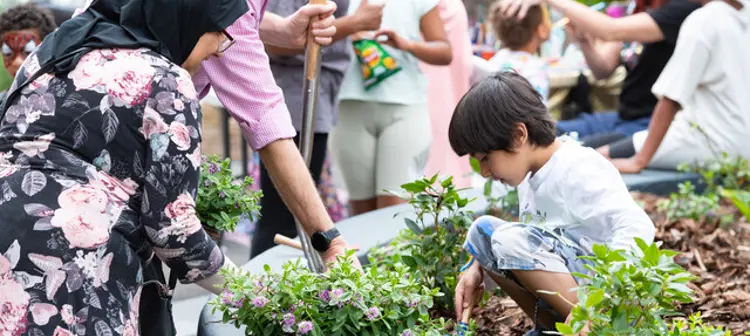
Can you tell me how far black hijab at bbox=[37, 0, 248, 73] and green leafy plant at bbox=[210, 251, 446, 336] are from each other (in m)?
0.55

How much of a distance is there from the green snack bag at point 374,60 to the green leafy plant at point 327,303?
7.21ft

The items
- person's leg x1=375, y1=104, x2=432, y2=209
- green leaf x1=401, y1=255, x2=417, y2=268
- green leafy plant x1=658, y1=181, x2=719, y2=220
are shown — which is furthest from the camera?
person's leg x1=375, y1=104, x2=432, y2=209

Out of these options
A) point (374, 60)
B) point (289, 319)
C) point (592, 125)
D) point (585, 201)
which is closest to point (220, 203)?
point (289, 319)

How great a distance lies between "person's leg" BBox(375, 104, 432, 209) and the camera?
4719 millimetres

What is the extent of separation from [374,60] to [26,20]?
1.44 meters

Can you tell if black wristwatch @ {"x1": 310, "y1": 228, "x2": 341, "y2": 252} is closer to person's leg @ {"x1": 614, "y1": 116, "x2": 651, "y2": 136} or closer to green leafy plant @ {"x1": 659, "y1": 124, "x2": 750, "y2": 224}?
green leafy plant @ {"x1": 659, "y1": 124, "x2": 750, "y2": 224}

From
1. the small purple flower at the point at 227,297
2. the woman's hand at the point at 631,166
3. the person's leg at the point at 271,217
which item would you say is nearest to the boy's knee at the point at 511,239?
the small purple flower at the point at 227,297

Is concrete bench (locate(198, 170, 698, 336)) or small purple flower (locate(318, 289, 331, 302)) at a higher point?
small purple flower (locate(318, 289, 331, 302))

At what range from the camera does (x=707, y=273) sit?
152 inches

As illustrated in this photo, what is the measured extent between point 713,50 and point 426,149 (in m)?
1.52

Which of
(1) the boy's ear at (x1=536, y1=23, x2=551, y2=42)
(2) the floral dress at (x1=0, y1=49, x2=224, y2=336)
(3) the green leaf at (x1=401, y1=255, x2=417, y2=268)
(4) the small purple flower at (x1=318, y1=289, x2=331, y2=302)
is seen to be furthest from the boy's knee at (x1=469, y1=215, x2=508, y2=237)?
(1) the boy's ear at (x1=536, y1=23, x2=551, y2=42)

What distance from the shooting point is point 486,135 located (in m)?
2.72

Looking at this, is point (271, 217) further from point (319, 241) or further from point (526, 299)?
point (526, 299)

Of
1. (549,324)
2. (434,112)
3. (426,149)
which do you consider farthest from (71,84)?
(434,112)
